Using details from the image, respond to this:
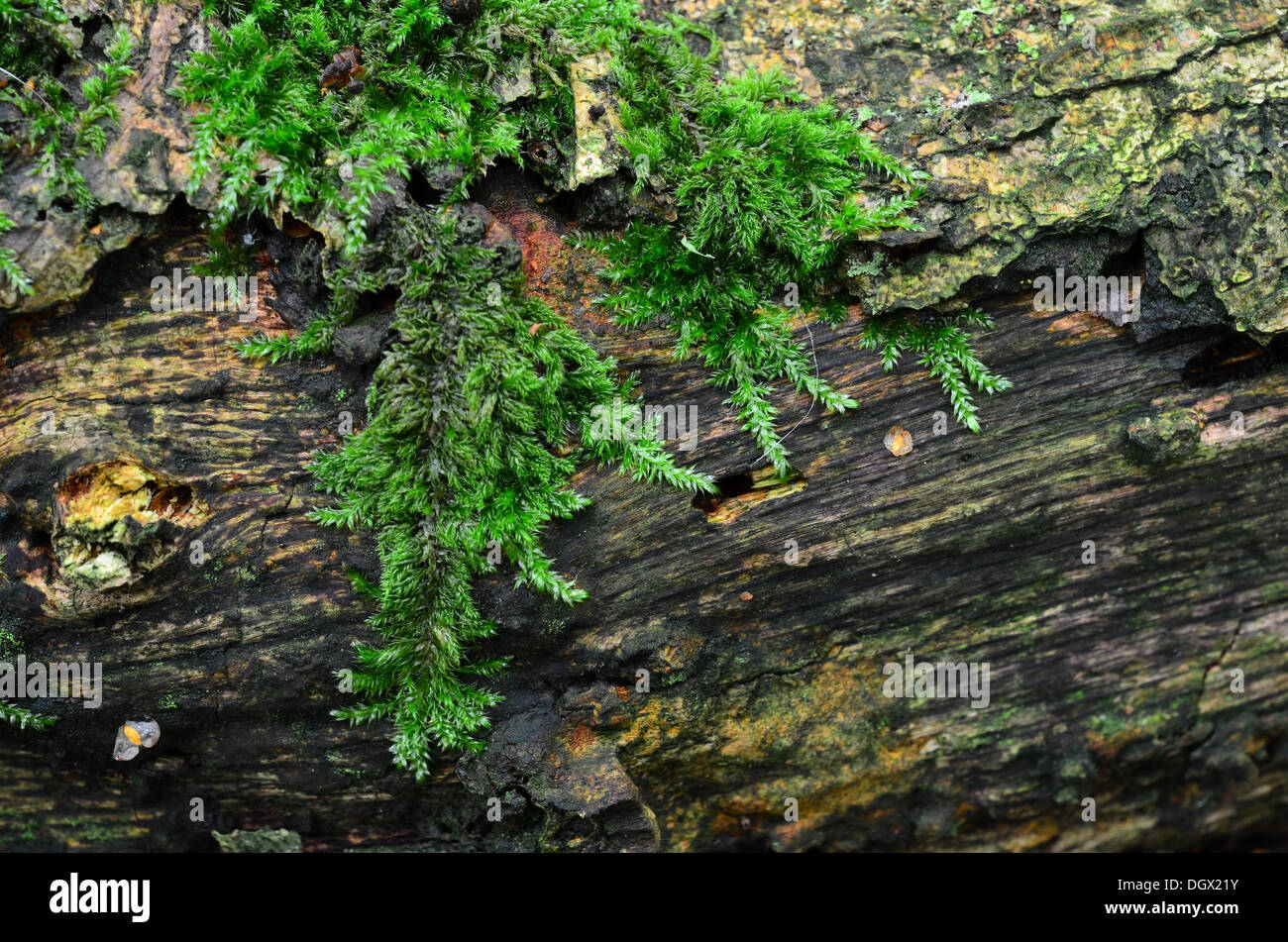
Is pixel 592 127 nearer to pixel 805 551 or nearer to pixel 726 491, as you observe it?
pixel 726 491

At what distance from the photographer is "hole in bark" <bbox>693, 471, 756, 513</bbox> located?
3.85 metres

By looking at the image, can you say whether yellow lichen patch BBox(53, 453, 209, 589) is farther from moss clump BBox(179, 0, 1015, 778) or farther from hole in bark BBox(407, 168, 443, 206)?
hole in bark BBox(407, 168, 443, 206)

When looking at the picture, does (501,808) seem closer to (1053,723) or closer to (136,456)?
(136,456)

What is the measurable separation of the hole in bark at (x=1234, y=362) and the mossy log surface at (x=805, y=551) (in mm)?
22

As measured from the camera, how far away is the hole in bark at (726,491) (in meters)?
3.85

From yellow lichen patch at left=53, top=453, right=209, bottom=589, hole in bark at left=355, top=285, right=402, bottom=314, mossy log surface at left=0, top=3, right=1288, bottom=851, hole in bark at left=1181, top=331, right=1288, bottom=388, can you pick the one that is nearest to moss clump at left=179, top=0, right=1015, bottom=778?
hole in bark at left=355, top=285, right=402, bottom=314

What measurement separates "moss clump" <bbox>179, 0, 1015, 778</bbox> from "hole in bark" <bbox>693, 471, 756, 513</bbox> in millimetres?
98

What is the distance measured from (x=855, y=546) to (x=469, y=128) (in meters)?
2.54

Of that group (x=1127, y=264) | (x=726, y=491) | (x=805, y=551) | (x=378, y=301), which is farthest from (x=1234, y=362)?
(x=378, y=301)

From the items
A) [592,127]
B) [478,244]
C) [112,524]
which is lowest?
[112,524]

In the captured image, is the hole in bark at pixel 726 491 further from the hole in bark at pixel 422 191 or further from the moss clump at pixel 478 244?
the hole in bark at pixel 422 191

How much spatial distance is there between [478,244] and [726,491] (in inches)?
61.4

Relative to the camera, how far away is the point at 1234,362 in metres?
3.92

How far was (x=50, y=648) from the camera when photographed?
12.2ft
